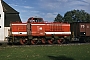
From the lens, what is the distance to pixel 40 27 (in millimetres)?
31984

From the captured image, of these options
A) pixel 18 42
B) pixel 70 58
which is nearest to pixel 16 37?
pixel 18 42

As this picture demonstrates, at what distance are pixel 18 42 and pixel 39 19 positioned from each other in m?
4.67

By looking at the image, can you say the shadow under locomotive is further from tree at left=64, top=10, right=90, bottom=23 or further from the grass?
tree at left=64, top=10, right=90, bottom=23

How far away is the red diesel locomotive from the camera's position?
3103 cm

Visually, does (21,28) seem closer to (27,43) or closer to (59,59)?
(27,43)

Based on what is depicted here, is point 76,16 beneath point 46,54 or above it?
above

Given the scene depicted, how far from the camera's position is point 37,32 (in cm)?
3191

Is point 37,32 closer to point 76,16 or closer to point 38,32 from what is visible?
point 38,32

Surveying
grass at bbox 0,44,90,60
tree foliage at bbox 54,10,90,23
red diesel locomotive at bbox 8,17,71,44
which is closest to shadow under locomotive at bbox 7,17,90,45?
red diesel locomotive at bbox 8,17,71,44

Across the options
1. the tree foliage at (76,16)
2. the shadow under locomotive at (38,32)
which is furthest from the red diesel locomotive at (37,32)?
the tree foliage at (76,16)

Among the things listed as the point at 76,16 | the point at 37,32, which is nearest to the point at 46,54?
the point at 37,32

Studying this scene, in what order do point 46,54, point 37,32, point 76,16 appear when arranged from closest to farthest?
point 46,54 → point 37,32 → point 76,16

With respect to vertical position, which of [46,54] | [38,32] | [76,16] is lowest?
[46,54]

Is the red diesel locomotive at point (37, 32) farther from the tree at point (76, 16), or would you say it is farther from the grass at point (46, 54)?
the tree at point (76, 16)
